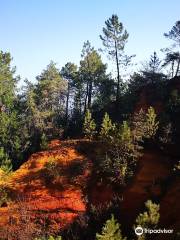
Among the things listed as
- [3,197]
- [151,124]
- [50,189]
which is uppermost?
[151,124]

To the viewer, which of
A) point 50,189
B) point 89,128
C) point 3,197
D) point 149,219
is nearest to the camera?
point 149,219

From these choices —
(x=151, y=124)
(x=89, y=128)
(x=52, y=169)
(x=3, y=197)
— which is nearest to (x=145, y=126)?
(x=151, y=124)

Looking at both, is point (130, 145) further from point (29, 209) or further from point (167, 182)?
point (29, 209)

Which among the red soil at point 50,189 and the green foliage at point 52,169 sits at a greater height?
the green foliage at point 52,169

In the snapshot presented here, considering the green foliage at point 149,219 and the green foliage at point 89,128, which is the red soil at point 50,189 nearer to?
the green foliage at point 89,128

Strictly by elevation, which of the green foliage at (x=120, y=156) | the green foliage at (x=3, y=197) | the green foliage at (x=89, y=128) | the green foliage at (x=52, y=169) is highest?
the green foliage at (x=89, y=128)

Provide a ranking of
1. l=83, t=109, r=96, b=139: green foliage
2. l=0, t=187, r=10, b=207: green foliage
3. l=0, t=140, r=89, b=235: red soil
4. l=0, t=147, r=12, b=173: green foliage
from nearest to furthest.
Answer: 1. l=0, t=140, r=89, b=235: red soil
2. l=0, t=187, r=10, b=207: green foliage
3. l=0, t=147, r=12, b=173: green foliage
4. l=83, t=109, r=96, b=139: green foliage

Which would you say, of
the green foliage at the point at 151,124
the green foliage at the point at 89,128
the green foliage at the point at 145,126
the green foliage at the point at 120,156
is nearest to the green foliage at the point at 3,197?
the green foliage at the point at 120,156

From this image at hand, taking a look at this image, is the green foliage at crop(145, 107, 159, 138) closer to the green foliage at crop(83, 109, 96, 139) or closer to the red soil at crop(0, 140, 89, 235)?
the red soil at crop(0, 140, 89, 235)

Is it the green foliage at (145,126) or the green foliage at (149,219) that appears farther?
the green foliage at (145,126)

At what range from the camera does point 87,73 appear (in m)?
62.9

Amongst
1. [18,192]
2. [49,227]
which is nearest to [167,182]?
[49,227]

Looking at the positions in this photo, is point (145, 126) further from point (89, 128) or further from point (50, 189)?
point (50, 189)

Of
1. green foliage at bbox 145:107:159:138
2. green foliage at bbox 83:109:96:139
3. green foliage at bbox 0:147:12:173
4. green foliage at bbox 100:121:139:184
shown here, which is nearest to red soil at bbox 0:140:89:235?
Answer: green foliage at bbox 0:147:12:173
